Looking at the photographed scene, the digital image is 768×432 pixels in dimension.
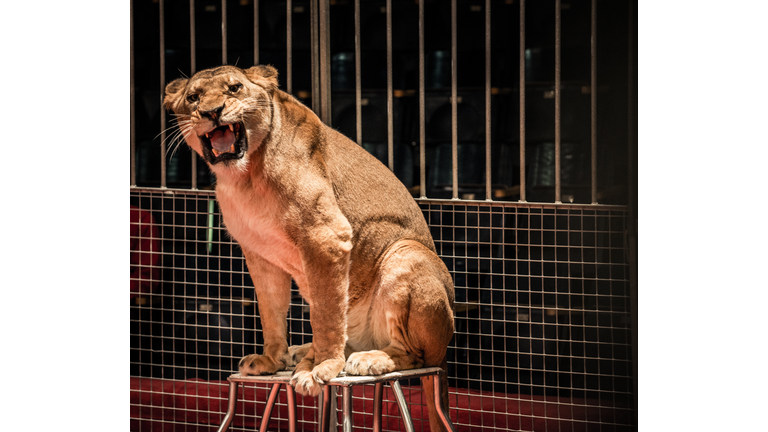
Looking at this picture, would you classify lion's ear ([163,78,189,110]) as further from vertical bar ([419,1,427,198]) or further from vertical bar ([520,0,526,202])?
vertical bar ([520,0,526,202])

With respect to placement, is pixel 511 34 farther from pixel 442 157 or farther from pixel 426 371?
pixel 426 371

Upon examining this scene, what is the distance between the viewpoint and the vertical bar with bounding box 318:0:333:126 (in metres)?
2.76

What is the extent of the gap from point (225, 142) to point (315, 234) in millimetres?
382

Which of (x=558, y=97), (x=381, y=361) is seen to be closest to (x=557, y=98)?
(x=558, y=97)

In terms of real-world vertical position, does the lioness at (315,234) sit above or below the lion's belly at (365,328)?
above

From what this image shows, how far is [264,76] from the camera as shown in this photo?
2.32m

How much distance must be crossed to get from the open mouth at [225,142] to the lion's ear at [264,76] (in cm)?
18

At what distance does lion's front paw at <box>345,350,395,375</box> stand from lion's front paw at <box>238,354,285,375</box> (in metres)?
0.27

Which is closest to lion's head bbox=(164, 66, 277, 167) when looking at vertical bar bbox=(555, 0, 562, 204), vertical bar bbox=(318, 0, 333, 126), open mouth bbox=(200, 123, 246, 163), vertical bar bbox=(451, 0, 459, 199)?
open mouth bbox=(200, 123, 246, 163)

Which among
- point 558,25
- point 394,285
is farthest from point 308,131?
point 558,25

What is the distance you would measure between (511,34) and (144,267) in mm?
1776

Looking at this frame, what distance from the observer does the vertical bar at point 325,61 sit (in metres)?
2.76

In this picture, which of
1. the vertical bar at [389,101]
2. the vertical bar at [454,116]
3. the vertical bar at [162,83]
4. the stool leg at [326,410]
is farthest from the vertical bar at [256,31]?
the stool leg at [326,410]

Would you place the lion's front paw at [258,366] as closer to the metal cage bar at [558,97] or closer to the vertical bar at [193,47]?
the vertical bar at [193,47]
